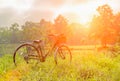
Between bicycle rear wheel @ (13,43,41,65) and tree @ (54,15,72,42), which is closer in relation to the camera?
bicycle rear wheel @ (13,43,41,65)

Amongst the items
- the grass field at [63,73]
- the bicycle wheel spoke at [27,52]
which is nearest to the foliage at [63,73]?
the grass field at [63,73]

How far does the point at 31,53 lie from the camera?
9.46 m

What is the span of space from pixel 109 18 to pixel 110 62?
43.7m

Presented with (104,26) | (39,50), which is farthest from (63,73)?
(104,26)

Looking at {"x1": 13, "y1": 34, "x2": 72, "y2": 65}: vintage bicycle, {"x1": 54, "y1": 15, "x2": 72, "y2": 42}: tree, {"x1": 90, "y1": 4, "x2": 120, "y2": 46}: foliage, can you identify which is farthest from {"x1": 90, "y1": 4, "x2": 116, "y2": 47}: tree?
{"x1": 13, "y1": 34, "x2": 72, "y2": 65}: vintage bicycle

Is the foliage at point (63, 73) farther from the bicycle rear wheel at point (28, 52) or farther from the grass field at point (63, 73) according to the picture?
the bicycle rear wheel at point (28, 52)

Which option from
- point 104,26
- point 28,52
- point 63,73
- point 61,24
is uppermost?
point 61,24

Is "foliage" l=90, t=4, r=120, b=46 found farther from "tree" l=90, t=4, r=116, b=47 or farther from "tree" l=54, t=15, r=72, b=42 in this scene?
"tree" l=54, t=15, r=72, b=42

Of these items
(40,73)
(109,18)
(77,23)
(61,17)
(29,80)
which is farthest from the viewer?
(77,23)

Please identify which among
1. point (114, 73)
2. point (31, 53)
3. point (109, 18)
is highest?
point (109, 18)

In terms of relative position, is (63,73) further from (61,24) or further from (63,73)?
(61,24)

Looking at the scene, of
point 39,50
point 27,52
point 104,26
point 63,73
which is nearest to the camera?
point 63,73

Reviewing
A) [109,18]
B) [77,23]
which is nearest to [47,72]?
[109,18]

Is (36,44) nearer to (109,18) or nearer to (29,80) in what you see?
(29,80)
